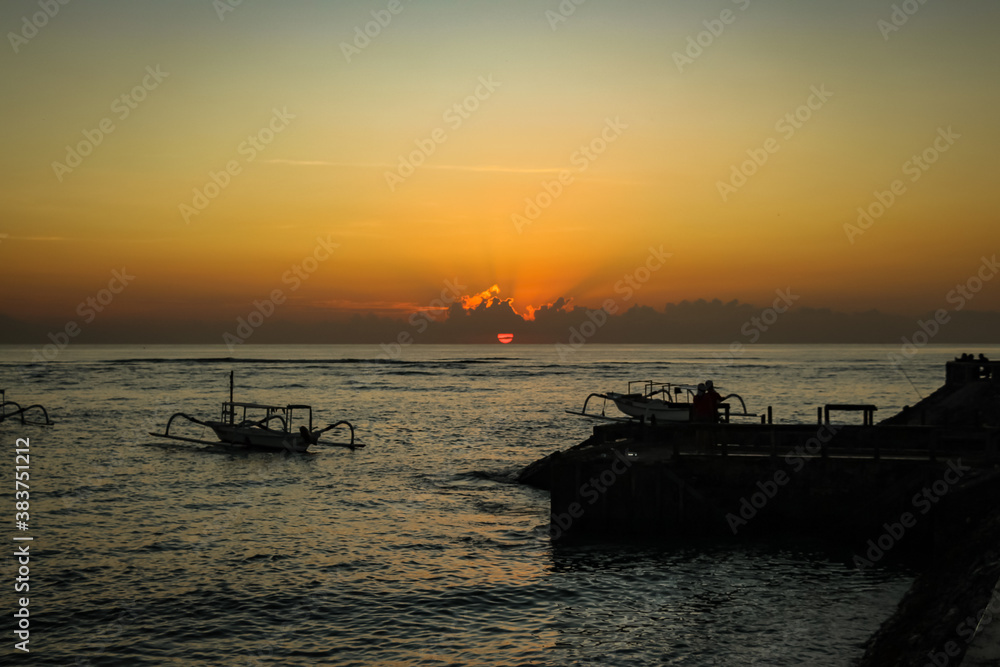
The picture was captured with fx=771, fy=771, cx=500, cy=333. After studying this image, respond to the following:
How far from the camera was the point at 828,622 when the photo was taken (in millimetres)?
14969

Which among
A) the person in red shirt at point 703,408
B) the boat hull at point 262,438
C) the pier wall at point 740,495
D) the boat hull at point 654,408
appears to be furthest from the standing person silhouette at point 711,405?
the boat hull at point 262,438

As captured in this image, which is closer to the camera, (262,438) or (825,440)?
(825,440)

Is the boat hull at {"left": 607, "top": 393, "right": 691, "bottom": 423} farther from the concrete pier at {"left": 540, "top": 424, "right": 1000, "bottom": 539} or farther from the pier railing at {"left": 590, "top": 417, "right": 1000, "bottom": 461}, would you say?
the concrete pier at {"left": 540, "top": 424, "right": 1000, "bottom": 539}

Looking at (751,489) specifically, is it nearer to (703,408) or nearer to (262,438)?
(703,408)

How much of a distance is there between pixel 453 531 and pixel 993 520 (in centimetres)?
1392

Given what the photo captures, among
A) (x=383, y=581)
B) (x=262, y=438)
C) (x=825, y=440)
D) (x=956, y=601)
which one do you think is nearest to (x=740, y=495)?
(x=825, y=440)

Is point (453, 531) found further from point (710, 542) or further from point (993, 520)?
point (993, 520)

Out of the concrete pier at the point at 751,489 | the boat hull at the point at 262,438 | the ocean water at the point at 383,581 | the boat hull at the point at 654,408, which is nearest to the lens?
the ocean water at the point at 383,581

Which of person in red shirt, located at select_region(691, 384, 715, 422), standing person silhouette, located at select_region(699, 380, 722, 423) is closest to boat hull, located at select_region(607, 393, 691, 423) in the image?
person in red shirt, located at select_region(691, 384, 715, 422)

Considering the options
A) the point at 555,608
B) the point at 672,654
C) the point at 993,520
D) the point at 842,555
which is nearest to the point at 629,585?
the point at 555,608

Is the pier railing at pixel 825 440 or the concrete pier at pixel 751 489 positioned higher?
the pier railing at pixel 825 440

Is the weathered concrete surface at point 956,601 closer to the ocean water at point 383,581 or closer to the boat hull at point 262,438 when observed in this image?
the ocean water at point 383,581

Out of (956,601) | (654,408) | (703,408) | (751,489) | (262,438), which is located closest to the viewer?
(956,601)

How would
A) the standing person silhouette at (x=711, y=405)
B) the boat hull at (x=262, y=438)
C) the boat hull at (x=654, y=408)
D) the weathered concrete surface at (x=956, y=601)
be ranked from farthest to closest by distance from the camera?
1. the boat hull at (x=654, y=408)
2. the boat hull at (x=262, y=438)
3. the standing person silhouette at (x=711, y=405)
4. the weathered concrete surface at (x=956, y=601)
